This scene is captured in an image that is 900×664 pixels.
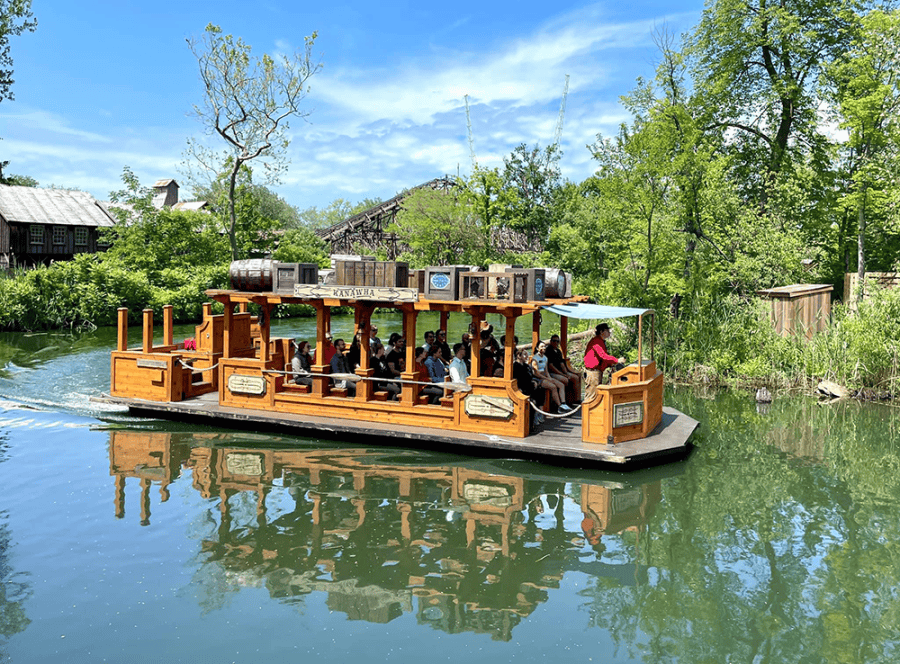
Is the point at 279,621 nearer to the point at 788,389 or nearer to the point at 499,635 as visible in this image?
the point at 499,635

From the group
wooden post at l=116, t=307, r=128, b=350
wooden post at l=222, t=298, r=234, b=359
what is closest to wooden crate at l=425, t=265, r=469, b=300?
wooden post at l=222, t=298, r=234, b=359

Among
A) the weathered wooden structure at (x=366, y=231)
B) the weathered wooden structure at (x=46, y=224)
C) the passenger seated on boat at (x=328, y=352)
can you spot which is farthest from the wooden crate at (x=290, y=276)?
the weathered wooden structure at (x=366, y=231)

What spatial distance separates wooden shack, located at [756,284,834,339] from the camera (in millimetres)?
22052

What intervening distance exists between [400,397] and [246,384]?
10.5 ft

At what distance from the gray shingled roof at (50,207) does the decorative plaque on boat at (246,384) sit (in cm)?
3561

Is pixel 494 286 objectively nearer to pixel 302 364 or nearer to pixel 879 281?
pixel 302 364

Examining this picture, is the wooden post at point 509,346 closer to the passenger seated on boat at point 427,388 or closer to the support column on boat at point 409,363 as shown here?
the passenger seated on boat at point 427,388

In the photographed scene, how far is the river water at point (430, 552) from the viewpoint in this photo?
25.9ft

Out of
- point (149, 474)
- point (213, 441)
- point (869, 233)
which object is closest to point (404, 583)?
point (149, 474)

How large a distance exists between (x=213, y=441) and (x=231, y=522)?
464cm

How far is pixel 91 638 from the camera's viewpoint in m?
7.78

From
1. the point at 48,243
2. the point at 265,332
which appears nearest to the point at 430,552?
the point at 265,332

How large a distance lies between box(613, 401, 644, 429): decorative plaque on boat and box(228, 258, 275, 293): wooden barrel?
7.20 metres

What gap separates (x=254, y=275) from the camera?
15.6m
